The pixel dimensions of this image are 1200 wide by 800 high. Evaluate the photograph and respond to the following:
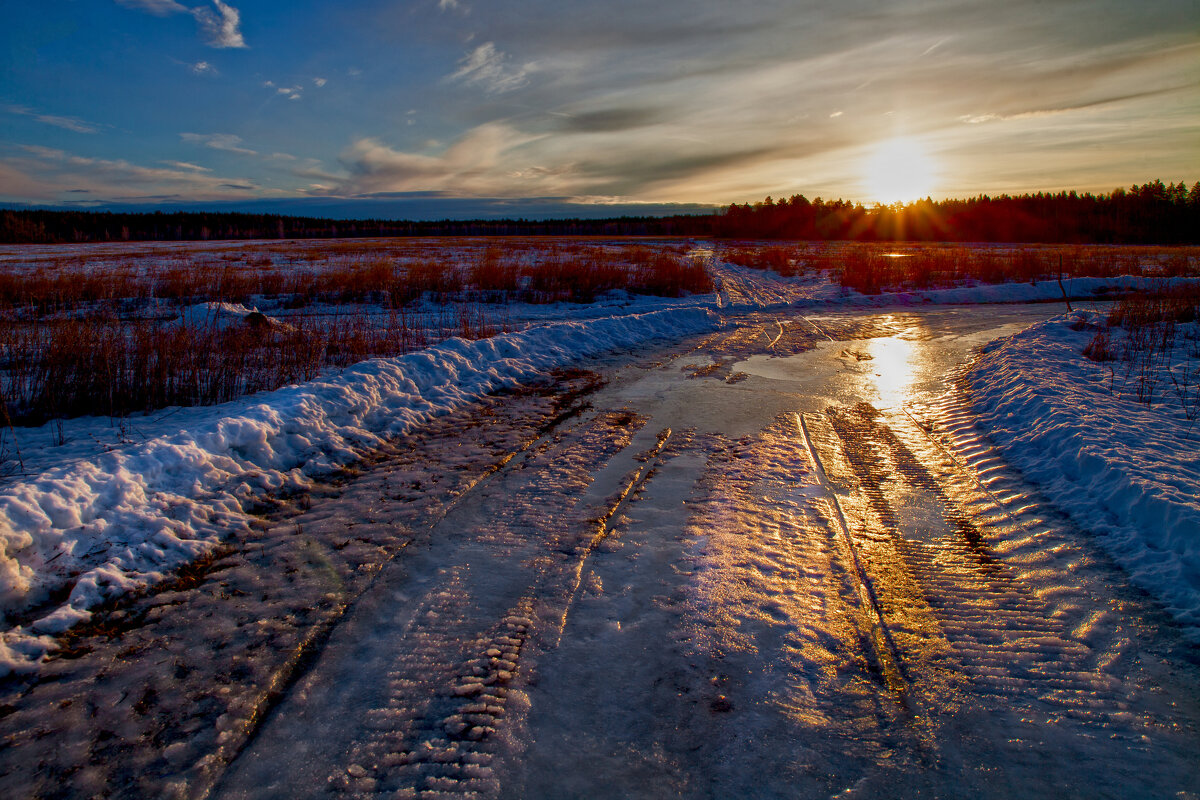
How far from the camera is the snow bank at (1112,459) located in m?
3.61

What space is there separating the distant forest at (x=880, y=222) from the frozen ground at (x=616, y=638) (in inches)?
3342

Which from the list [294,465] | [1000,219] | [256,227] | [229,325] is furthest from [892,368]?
[256,227]

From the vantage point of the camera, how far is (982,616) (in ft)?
10.5

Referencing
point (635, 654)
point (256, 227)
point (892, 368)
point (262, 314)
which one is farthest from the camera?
point (256, 227)

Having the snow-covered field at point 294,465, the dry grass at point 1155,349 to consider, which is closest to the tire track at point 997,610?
the snow-covered field at point 294,465

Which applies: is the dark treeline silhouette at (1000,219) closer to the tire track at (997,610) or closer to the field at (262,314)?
the field at (262,314)

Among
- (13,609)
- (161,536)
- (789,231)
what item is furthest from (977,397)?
(789,231)

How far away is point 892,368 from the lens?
9.66 m

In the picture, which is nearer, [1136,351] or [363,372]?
[363,372]

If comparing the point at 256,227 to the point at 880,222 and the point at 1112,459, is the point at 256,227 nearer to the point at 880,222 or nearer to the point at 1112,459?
the point at 880,222

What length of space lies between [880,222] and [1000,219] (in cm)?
1547

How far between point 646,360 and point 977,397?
5.05 m

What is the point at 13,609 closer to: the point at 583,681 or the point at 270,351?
the point at 583,681

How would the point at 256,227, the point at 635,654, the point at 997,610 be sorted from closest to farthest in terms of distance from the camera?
the point at 635,654 < the point at 997,610 < the point at 256,227
